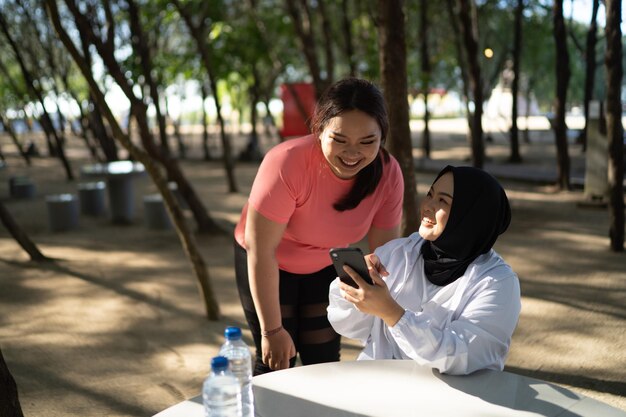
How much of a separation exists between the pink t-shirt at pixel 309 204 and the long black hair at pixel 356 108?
0.04 meters

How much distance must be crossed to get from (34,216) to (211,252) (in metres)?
4.74

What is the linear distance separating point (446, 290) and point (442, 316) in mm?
104

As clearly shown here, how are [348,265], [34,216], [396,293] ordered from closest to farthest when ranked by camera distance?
[348,265], [396,293], [34,216]

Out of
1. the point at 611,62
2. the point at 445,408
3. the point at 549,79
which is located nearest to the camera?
the point at 445,408

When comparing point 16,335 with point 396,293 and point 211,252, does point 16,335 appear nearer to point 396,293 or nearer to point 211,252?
point 211,252

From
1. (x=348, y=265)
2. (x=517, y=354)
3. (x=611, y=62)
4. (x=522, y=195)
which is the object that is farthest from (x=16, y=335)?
(x=522, y=195)

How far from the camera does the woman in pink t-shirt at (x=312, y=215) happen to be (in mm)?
2508

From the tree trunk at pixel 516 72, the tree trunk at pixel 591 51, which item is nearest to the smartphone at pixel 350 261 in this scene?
the tree trunk at pixel 591 51

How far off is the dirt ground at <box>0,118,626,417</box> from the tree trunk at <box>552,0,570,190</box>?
127 cm

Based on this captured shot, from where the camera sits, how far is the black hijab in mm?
2346

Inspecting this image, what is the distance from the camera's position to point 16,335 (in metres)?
5.78

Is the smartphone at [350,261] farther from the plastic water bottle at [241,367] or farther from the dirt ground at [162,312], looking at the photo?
the dirt ground at [162,312]

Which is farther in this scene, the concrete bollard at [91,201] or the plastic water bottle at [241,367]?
the concrete bollard at [91,201]

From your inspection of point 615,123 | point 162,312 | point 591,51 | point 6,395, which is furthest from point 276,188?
point 591,51
